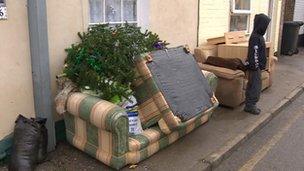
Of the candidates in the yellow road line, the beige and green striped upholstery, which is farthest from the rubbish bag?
the yellow road line

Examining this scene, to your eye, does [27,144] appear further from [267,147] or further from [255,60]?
[255,60]

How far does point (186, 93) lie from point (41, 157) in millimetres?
1936

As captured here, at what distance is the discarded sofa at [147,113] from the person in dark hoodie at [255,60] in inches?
52.2

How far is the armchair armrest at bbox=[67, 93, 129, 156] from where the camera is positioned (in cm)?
366

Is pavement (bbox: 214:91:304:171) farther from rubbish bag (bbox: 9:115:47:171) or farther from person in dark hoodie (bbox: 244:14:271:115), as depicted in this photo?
rubbish bag (bbox: 9:115:47:171)

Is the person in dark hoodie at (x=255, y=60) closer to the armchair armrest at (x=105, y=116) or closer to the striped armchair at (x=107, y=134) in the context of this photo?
the striped armchair at (x=107, y=134)

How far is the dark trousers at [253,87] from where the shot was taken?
5.99 metres

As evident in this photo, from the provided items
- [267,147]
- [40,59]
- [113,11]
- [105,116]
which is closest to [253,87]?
[267,147]

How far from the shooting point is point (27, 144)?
12.7 ft

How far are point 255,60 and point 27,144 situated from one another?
379cm

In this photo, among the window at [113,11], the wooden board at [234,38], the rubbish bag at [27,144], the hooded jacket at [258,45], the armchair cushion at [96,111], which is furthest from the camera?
the wooden board at [234,38]

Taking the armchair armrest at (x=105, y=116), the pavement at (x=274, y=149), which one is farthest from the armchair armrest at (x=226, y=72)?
the armchair armrest at (x=105, y=116)

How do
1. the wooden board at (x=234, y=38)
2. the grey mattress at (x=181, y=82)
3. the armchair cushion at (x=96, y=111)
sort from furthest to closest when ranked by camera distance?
the wooden board at (x=234, y=38), the grey mattress at (x=181, y=82), the armchair cushion at (x=96, y=111)

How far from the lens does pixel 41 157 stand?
4.10m
